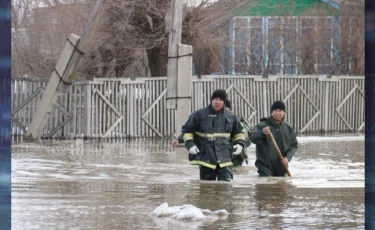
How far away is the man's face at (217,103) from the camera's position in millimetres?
13164

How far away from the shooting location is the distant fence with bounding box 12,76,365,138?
27.1 m

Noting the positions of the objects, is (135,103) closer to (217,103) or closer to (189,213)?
(217,103)

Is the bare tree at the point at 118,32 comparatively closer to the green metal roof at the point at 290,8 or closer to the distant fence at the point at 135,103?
the distant fence at the point at 135,103

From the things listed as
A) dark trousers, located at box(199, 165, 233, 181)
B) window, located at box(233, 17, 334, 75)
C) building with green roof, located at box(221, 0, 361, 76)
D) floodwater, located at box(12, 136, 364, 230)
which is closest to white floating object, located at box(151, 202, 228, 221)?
floodwater, located at box(12, 136, 364, 230)

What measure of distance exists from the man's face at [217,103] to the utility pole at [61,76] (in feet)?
33.9

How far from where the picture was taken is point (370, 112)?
539 centimetres

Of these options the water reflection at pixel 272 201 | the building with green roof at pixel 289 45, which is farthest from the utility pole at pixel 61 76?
the building with green roof at pixel 289 45

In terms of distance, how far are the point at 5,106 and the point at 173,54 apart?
54.7 feet

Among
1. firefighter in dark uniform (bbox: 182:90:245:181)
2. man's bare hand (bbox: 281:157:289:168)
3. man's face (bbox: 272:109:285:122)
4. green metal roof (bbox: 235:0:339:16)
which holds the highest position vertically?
green metal roof (bbox: 235:0:339:16)

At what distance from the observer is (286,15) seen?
40.9 m

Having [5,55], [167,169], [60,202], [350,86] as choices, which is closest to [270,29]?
[350,86]

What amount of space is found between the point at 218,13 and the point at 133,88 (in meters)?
5.46

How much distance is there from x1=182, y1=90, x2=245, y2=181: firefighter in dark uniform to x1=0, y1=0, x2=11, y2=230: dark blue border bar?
7721 mm

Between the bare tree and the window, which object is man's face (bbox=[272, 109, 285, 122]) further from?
the window
